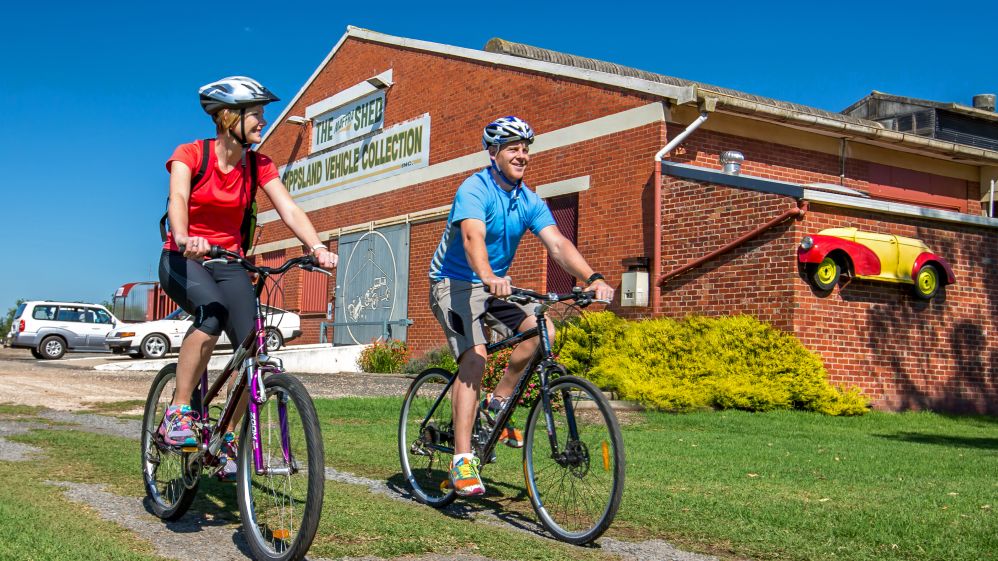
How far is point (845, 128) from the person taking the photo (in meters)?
15.2

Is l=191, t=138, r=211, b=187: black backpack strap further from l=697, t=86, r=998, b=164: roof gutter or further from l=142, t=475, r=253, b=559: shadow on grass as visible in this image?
l=697, t=86, r=998, b=164: roof gutter

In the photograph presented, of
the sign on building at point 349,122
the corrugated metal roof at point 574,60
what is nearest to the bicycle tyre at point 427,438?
the corrugated metal roof at point 574,60

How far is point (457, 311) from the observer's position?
499 centimetres

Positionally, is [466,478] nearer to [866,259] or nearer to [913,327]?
[866,259]

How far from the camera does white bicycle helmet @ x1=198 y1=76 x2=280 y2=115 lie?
441cm

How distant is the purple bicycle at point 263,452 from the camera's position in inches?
143

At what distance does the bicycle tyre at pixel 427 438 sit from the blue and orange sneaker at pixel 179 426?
1.36 m

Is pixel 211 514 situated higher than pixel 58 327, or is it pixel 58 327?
pixel 58 327

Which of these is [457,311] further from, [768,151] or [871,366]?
[768,151]

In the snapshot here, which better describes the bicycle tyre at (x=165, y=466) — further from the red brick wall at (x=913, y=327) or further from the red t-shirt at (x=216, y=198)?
the red brick wall at (x=913, y=327)

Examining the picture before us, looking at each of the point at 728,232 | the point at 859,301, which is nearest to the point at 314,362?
the point at 728,232

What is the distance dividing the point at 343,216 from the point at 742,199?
12295 millimetres

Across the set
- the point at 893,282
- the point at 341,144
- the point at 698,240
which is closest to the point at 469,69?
the point at 341,144

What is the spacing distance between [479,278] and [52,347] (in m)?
25.3
